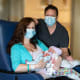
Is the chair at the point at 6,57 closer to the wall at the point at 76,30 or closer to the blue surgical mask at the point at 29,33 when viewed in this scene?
the blue surgical mask at the point at 29,33

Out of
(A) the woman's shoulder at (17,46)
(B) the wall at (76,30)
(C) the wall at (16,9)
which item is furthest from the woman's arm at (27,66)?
(C) the wall at (16,9)

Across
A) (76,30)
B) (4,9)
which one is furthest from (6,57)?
(4,9)

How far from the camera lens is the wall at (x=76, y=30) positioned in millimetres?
3850

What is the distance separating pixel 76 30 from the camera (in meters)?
3.96

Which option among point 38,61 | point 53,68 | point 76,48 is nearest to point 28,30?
point 38,61

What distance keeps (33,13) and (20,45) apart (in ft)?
9.14

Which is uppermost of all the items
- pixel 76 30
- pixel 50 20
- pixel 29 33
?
pixel 50 20

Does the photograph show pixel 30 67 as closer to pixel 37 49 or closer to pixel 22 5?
pixel 37 49

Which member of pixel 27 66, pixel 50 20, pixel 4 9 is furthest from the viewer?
pixel 4 9

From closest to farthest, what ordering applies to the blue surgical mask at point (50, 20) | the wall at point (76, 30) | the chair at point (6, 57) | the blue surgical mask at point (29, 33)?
the chair at point (6, 57), the blue surgical mask at point (29, 33), the blue surgical mask at point (50, 20), the wall at point (76, 30)

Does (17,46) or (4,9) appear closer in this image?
(17,46)

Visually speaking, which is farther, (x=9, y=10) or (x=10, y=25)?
(x=9, y=10)

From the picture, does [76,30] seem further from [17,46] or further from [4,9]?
[17,46]

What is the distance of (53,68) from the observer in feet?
5.78
